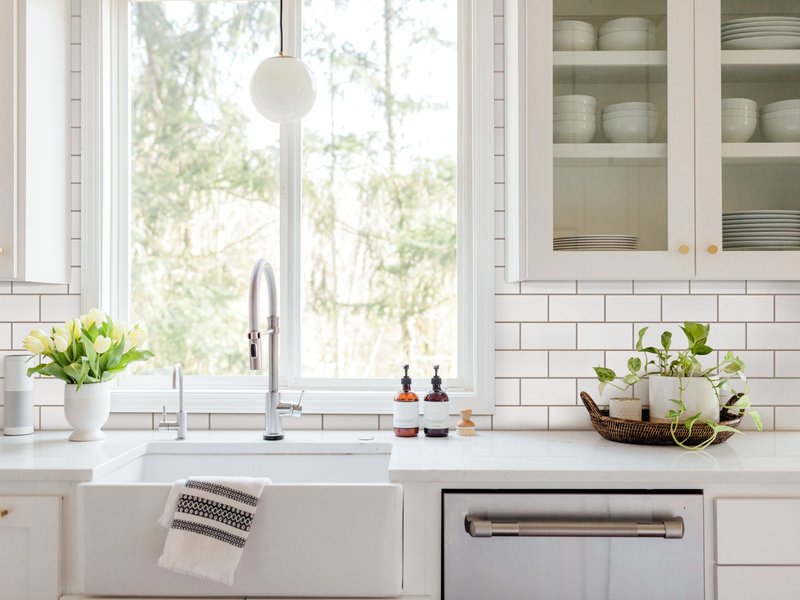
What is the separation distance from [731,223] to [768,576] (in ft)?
2.85

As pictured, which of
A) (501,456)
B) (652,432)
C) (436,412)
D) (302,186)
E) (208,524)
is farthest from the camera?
(302,186)

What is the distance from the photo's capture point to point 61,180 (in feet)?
7.10

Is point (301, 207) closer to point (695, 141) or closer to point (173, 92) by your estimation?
point (173, 92)

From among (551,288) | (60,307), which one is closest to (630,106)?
(551,288)

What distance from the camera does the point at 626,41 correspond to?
1933 millimetres

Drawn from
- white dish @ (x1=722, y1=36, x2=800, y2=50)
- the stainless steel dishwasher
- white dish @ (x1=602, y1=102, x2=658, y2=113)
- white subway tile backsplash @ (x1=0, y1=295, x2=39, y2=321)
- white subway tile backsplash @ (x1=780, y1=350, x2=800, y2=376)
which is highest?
white dish @ (x1=722, y1=36, x2=800, y2=50)

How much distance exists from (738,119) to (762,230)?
302mm

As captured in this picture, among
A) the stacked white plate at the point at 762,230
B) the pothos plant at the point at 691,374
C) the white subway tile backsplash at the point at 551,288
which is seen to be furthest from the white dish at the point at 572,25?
the pothos plant at the point at 691,374

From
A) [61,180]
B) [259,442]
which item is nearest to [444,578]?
[259,442]

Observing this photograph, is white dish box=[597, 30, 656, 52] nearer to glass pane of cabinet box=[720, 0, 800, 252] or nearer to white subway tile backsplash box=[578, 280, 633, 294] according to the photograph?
glass pane of cabinet box=[720, 0, 800, 252]

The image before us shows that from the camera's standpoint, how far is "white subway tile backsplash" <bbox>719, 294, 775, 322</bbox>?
220 cm

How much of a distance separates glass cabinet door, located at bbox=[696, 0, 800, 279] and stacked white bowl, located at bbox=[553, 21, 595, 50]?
0.91 ft

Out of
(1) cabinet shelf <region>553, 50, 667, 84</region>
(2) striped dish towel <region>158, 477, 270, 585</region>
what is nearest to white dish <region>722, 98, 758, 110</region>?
(1) cabinet shelf <region>553, 50, 667, 84</region>

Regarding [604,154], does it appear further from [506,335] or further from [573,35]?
[506,335]
